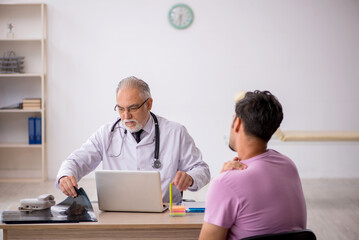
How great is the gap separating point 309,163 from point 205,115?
4.77 ft

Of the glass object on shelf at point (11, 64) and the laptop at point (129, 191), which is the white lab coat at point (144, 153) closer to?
the laptop at point (129, 191)

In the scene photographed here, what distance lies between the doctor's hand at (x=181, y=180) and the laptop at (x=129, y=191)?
16 centimetres

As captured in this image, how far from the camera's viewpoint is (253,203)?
1621 mm

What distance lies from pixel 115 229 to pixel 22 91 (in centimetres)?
460

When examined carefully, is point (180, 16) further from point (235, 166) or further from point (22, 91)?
point (235, 166)

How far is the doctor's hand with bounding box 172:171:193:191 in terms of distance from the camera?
245 cm

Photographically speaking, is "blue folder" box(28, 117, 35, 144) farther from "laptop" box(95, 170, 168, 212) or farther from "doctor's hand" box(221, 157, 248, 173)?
"doctor's hand" box(221, 157, 248, 173)

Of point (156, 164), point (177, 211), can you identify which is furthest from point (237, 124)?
point (156, 164)

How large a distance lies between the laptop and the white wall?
160 inches

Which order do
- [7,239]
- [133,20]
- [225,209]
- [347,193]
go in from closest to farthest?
[225,209], [7,239], [347,193], [133,20]

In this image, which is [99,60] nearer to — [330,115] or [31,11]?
[31,11]

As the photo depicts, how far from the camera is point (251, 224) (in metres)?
1.64

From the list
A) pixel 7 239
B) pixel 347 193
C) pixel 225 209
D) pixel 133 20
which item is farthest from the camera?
pixel 133 20

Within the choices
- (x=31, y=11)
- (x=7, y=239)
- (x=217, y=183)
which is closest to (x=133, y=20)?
(x=31, y=11)
